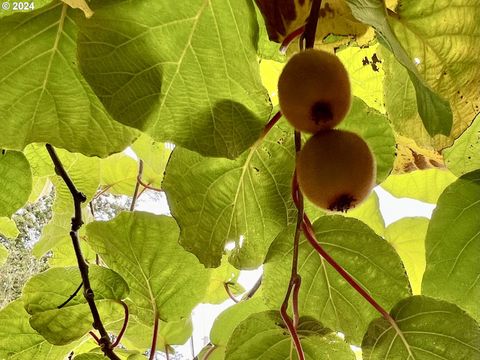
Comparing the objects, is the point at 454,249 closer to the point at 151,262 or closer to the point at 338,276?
the point at 338,276

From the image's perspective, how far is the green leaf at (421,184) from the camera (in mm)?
792

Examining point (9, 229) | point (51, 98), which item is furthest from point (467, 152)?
point (9, 229)

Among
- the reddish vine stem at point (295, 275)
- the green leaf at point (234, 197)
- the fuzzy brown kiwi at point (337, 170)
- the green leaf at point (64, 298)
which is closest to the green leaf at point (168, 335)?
the green leaf at point (64, 298)

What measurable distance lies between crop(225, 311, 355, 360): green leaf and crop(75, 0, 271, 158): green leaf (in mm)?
164

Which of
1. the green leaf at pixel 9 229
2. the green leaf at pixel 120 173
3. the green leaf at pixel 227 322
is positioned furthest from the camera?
the green leaf at pixel 120 173

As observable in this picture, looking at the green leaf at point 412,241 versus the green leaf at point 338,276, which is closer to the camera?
the green leaf at point 338,276

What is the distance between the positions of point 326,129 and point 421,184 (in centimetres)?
44

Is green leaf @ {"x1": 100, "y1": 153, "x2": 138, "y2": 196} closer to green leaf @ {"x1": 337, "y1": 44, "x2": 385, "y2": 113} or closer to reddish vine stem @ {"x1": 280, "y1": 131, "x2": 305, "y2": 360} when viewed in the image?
green leaf @ {"x1": 337, "y1": 44, "x2": 385, "y2": 113}

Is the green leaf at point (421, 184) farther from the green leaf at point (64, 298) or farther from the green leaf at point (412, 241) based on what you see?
the green leaf at point (64, 298)

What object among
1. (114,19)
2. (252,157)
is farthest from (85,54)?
(252,157)

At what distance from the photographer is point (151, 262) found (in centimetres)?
70

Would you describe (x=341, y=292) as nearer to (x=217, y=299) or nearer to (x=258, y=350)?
(x=258, y=350)

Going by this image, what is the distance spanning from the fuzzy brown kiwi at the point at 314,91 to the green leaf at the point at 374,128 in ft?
0.59

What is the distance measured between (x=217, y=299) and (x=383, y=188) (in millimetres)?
349
